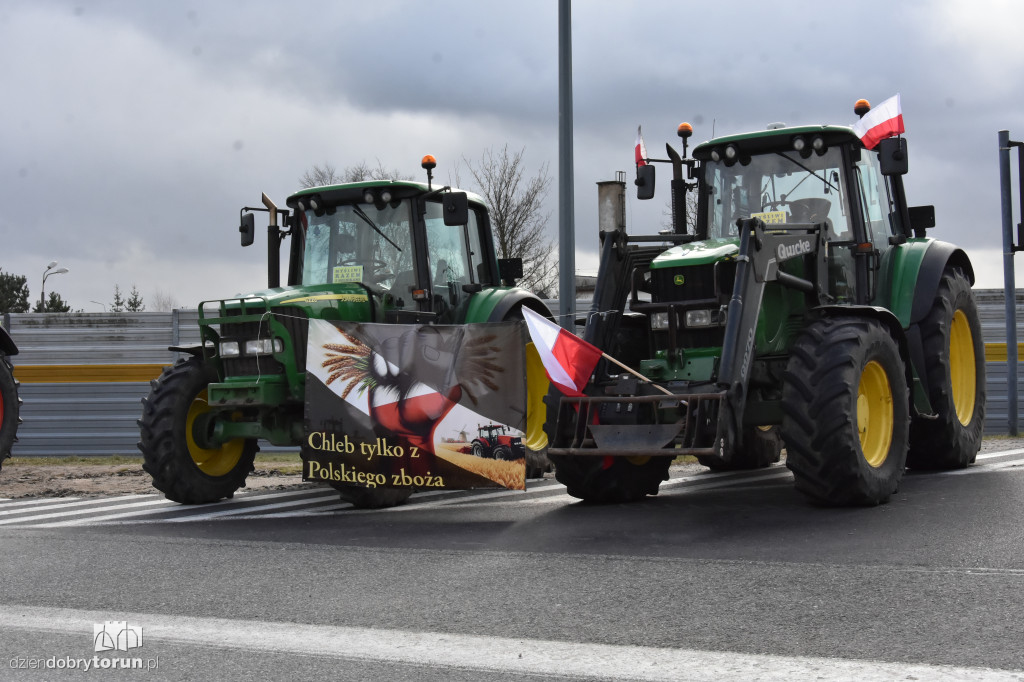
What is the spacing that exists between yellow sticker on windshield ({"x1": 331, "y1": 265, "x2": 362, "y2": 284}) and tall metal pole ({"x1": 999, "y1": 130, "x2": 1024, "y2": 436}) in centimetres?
1065

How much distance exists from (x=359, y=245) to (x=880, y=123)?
15.6 ft

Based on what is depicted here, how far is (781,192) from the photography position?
34.6 feet

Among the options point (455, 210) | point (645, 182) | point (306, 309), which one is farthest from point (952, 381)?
point (306, 309)

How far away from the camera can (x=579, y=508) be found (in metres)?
9.80

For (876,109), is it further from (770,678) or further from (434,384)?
(770,678)

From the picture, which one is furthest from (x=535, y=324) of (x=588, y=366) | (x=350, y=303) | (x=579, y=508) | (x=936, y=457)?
(x=936, y=457)

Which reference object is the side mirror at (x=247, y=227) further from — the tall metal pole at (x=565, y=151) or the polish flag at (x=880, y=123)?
the polish flag at (x=880, y=123)

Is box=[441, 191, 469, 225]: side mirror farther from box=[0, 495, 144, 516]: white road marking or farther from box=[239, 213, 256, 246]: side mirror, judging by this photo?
box=[0, 495, 144, 516]: white road marking

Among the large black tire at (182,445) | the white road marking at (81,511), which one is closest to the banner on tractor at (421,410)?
the large black tire at (182,445)

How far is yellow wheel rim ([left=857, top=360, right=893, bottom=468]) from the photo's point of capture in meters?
9.27

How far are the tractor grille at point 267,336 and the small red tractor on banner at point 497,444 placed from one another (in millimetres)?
1793

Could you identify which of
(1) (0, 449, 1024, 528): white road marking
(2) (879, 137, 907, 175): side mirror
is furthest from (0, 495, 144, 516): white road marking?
(2) (879, 137, 907, 175): side mirror

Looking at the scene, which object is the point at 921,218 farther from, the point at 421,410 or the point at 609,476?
the point at 421,410

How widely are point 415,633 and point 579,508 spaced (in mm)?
4353
